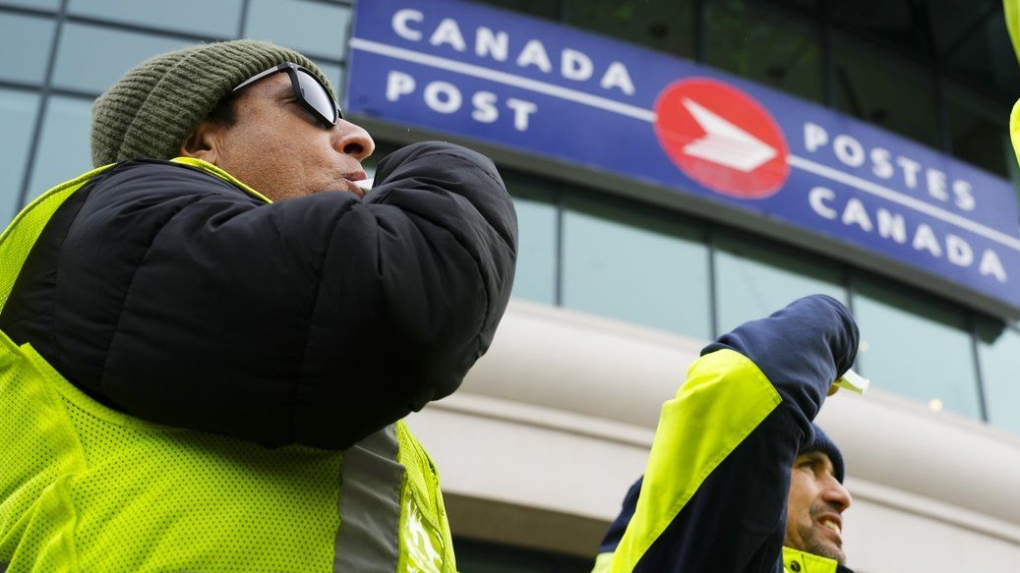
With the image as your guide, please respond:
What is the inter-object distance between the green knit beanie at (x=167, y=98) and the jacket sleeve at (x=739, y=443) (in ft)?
2.90

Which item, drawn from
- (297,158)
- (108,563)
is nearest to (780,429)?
(297,158)

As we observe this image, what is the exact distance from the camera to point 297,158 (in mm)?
1931

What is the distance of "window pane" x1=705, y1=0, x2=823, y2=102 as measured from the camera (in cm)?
1220

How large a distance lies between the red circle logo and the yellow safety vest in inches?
365

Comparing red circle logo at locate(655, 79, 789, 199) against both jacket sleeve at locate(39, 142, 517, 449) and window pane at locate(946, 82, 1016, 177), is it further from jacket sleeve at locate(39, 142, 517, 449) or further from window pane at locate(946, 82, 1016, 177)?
jacket sleeve at locate(39, 142, 517, 449)

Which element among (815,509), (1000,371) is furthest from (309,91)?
(1000,371)

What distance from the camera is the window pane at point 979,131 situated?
522 inches

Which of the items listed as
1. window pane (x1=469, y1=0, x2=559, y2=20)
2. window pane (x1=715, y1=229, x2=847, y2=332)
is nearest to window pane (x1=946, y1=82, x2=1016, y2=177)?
window pane (x1=715, y1=229, x2=847, y2=332)

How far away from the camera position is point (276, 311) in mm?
1415

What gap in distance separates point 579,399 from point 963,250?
481 cm

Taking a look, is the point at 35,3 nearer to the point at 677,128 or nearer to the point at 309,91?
the point at 677,128

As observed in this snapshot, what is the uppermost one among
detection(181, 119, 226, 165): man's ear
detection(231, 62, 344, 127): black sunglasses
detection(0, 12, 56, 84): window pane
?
detection(0, 12, 56, 84): window pane

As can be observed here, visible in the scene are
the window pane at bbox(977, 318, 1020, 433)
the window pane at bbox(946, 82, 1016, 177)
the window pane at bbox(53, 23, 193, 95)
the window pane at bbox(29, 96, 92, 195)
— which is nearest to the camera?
the window pane at bbox(29, 96, 92, 195)

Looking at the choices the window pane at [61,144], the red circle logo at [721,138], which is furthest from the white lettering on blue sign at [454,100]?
the window pane at [61,144]
